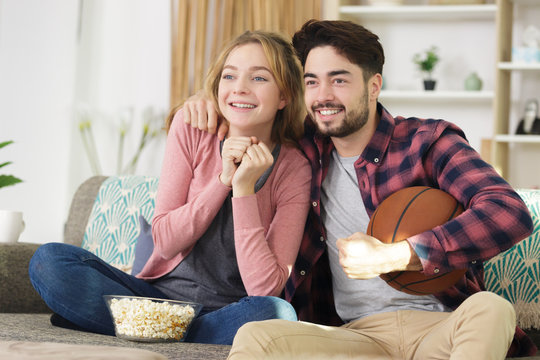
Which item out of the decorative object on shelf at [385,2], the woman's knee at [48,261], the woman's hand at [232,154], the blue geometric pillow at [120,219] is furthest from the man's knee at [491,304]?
the decorative object on shelf at [385,2]

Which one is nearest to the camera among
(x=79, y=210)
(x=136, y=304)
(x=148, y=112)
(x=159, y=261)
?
(x=136, y=304)

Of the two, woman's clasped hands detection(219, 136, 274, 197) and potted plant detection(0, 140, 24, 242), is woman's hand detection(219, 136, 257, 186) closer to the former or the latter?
woman's clasped hands detection(219, 136, 274, 197)

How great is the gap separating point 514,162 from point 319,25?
2734mm

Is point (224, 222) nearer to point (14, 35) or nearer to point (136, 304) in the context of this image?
point (136, 304)

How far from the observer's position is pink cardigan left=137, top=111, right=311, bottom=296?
196 cm

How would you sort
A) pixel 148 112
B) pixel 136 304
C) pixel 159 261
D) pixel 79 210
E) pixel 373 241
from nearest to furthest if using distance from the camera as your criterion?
pixel 373 241 < pixel 136 304 < pixel 159 261 < pixel 79 210 < pixel 148 112

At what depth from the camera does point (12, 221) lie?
2375 mm

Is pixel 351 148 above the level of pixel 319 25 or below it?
below

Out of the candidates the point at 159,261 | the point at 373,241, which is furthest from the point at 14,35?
the point at 373,241

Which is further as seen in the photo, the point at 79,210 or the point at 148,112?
the point at 148,112

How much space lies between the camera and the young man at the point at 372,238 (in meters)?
1.59

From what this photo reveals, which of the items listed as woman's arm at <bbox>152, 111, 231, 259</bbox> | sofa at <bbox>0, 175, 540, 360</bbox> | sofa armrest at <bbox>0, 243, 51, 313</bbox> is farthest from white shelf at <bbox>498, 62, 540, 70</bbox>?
sofa armrest at <bbox>0, 243, 51, 313</bbox>

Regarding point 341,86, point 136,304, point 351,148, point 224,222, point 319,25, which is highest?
point 319,25

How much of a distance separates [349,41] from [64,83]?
323cm
